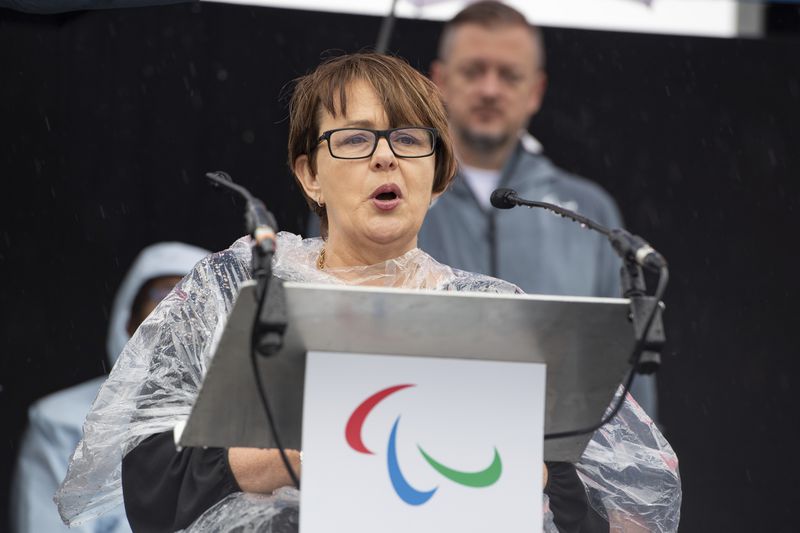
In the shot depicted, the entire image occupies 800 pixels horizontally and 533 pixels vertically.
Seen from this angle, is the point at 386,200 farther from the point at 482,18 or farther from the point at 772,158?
the point at 772,158

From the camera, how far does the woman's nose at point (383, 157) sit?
94.0 inches

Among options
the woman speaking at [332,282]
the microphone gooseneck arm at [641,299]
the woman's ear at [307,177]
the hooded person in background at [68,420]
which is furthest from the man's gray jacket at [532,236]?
the microphone gooseneck arm at [641,299]

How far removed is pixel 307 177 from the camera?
2.65m

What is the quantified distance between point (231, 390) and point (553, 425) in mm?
517

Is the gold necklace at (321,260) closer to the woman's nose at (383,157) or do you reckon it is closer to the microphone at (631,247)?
the woman's nose at (383,157)

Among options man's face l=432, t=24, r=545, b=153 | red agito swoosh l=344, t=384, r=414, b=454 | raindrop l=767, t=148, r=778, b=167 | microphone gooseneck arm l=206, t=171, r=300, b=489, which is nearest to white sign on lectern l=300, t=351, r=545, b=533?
red agito swoosh l=344, t=384, r=414, b=454

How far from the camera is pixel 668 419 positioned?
4574 mm

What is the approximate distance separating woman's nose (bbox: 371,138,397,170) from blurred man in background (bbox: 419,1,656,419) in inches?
77.6

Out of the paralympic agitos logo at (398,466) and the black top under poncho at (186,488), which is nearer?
the paralympic agitos logo at (398,466)

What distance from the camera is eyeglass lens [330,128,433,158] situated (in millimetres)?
2414

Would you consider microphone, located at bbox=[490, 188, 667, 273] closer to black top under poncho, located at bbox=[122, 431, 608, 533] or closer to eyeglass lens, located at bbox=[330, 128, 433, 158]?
eyeglass lens, located at bbox=[330, 128, 433, 158]

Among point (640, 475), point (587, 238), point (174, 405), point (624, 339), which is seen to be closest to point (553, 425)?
point (624, 339)

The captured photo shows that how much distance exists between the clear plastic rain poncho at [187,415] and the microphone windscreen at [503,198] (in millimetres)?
266

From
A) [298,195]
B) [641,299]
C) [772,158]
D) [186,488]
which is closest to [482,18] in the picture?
[298,195]
